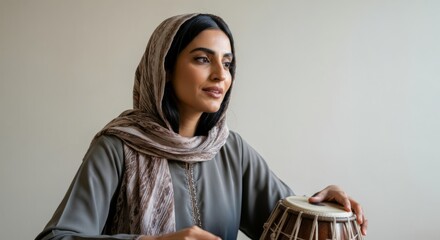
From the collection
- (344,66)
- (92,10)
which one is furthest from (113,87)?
(344,66)

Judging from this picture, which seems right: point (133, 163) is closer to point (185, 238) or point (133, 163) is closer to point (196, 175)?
point (196, 175)

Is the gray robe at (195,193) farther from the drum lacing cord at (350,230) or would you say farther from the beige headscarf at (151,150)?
the drum lacing cord at (350,230)

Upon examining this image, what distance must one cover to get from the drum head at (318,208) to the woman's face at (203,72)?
0.38 meters

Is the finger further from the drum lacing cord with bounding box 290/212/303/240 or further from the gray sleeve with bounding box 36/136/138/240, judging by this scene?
the gray sleeve with bounding box 36/136/138/240

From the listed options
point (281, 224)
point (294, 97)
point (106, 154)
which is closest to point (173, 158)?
point (106, 154)

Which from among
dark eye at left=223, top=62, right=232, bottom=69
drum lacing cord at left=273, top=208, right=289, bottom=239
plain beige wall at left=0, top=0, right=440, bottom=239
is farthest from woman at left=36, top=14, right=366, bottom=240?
plain beige wall at left=0, top=0, right=440, bottom=239

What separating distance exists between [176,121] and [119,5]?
3.52 feet

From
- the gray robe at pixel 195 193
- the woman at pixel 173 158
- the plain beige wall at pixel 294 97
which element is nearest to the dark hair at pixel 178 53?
the woman at pixel 173 158

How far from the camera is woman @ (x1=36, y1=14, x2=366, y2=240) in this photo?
112 centimetres

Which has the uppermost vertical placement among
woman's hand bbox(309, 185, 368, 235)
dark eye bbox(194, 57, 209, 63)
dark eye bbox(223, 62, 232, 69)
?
dark eye bbox(194, 57, 209, 63)

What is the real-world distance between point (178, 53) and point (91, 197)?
507 mm

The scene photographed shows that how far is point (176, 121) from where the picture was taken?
1.27 m

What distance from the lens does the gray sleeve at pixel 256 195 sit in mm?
1365

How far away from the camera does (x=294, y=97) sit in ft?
6.91
